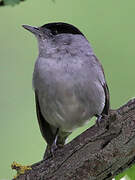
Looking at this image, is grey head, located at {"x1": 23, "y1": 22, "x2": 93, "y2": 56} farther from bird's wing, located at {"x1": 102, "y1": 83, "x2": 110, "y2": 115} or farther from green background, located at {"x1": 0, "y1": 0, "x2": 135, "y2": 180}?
green background, located at {"x1": 0, "y1": 0, "x2": 135, "y2": 180}

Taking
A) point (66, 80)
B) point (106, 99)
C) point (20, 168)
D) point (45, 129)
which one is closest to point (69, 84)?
point (66, 80)

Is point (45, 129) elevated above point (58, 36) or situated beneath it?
situated beneath

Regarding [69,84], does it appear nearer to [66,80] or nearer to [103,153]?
[66,80]

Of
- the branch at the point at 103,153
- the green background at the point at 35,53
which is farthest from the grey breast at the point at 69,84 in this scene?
the green background at the point at 35,53

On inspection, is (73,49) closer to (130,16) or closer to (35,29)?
(35,29)

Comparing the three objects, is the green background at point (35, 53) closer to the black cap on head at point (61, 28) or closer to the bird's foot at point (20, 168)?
the black cap on head at point (61, 28)

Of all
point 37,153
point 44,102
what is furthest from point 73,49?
point 37,153

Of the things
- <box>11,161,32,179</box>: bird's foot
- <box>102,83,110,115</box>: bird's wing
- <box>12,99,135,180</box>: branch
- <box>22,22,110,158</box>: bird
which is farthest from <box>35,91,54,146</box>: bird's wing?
<box>12,99,135,180</box>: branch

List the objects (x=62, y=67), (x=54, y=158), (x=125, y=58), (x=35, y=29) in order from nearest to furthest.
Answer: (x=54, y=158) < (x=62, y=67) < (x=35, y=29) < (x=125, y=58)
